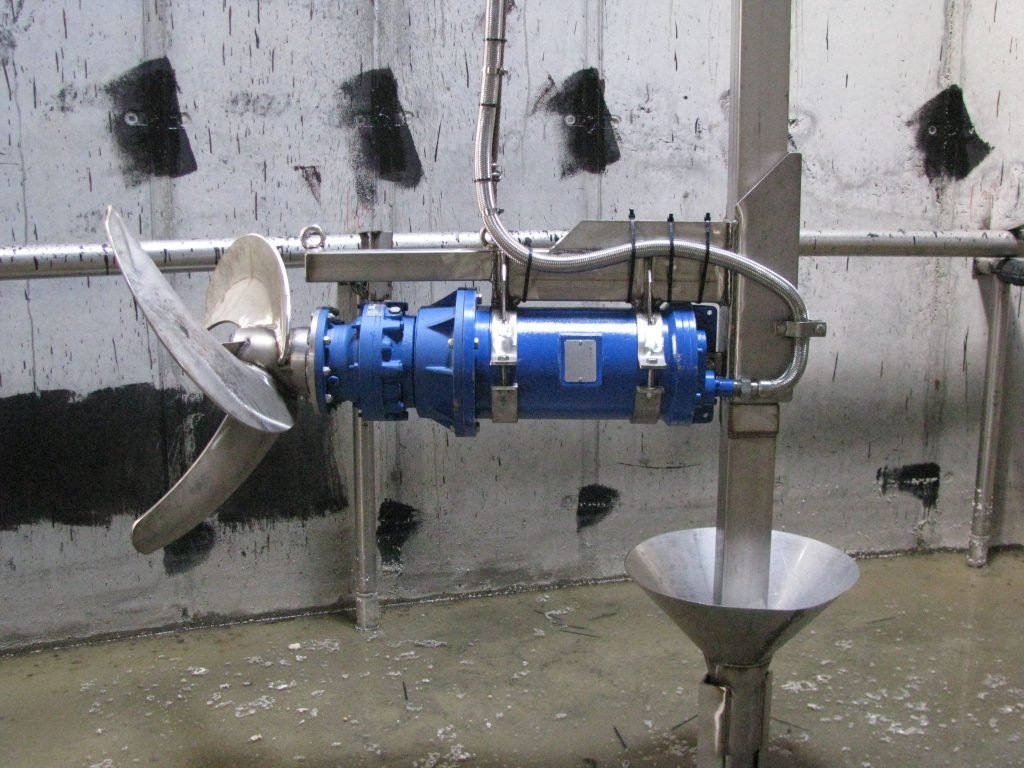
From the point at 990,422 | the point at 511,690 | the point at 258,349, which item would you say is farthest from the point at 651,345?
the point at 990,422

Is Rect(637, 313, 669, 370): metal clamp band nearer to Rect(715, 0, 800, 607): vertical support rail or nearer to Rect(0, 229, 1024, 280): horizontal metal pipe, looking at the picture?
Rect(715, 0, 800, 607): vertical support rail

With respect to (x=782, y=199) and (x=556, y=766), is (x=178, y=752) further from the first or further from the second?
(x=782, y=199)

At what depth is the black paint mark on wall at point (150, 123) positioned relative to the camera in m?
1.67

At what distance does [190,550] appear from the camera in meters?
1.82

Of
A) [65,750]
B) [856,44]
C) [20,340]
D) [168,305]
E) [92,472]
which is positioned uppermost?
[856,44]

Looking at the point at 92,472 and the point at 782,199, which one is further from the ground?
the point at 782,199

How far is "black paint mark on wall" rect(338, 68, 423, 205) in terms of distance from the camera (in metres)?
1.77

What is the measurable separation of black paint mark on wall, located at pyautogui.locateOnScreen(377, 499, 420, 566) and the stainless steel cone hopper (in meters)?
0.87

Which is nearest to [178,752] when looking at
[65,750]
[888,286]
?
[65,750]

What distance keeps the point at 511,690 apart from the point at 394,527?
0.50 m

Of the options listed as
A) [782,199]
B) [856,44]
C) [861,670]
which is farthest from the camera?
[856,44]

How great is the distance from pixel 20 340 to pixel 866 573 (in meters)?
1.95

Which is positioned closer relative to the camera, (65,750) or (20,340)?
(65,750)

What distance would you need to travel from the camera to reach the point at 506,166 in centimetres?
187
